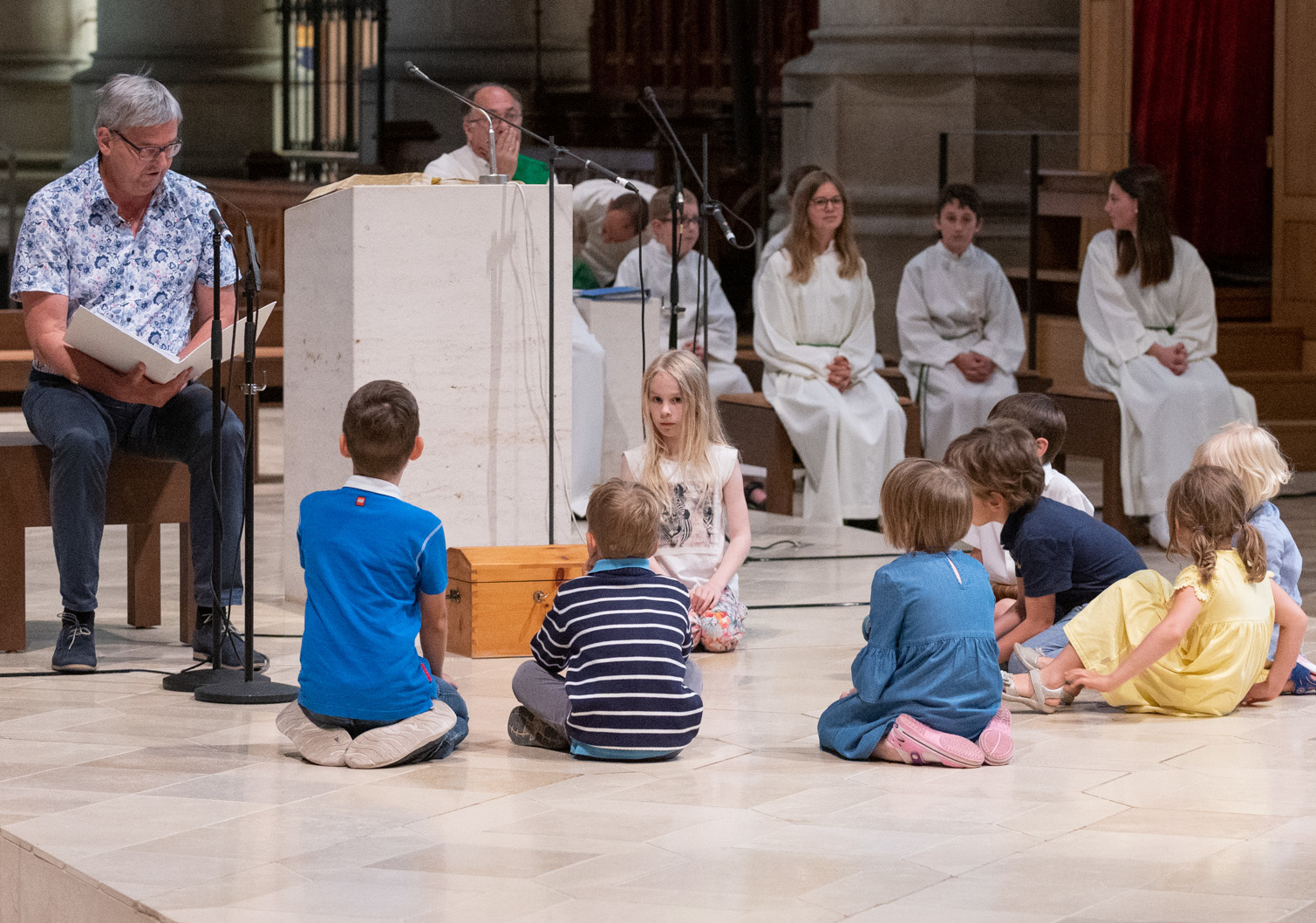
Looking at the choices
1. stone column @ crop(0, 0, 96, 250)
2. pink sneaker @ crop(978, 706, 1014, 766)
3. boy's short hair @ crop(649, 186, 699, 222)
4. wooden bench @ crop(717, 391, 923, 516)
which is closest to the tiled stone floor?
pink sneaker @ crop(978, 706, 1014, 766)

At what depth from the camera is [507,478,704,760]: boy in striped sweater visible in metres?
4.05

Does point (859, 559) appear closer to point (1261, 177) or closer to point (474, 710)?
point (474, 710)

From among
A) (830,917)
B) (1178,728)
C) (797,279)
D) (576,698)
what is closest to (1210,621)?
(1178,728)

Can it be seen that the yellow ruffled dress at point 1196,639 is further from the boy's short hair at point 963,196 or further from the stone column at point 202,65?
the stone column at point 202,65

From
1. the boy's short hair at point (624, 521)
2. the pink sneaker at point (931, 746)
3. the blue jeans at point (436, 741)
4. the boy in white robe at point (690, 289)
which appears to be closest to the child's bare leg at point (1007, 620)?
the pink sneaker at point (931, 746)

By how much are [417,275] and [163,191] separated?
2.31 ft

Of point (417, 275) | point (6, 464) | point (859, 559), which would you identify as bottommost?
point (859, 559)

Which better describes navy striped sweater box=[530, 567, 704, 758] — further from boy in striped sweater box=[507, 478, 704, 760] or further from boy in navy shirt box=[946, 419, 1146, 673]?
boy in navy shirt box=[946, 419, 1146, 673]

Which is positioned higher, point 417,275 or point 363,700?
point 417,275

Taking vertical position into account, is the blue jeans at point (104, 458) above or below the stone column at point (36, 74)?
below

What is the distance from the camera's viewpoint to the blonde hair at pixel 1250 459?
4809mm

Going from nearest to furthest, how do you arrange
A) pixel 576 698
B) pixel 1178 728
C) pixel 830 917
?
pixel 830 917 → pixel 576 698 → pixel 1178 728

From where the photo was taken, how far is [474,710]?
4.64 meters

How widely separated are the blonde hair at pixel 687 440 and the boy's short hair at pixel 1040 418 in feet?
2.36
